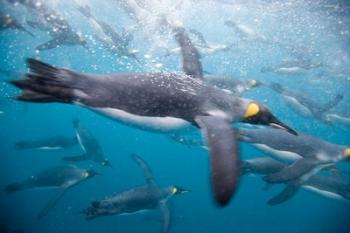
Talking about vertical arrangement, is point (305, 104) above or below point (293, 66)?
below

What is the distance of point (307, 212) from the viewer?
21.6m

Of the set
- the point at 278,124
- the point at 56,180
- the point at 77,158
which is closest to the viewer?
the point at 278,124

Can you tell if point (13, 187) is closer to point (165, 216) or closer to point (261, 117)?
point (165, 216)

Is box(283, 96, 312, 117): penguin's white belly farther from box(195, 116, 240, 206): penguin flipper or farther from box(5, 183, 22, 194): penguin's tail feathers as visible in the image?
box(195, 116, 240, 206): penguin flipper

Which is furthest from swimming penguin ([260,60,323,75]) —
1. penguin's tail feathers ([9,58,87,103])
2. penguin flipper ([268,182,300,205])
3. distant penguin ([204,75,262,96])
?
penguin's tail feathers ([9,58,87,103])

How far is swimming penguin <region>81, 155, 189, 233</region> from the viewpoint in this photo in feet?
22.4

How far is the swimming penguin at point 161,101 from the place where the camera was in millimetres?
2949

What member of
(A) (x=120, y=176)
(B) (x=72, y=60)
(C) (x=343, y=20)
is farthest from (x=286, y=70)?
(B) (x=72, y=60)

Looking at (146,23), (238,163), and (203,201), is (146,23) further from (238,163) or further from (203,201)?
(238,163)

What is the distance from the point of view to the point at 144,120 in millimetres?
4371

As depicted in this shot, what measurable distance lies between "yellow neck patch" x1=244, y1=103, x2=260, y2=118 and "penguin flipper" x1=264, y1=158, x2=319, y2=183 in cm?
255

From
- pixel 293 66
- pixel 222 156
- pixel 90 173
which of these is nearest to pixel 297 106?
pixel 293 66

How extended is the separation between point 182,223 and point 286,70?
8.38 meters

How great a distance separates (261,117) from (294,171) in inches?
121
